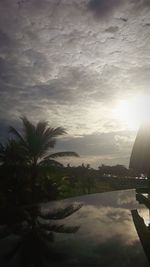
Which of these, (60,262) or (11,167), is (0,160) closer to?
(11,167)

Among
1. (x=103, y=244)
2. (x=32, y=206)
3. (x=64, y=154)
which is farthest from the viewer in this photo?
(x=64, y=154)

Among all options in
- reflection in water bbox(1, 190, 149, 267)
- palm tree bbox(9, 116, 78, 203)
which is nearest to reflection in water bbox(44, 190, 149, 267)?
reflection in water bbox(1, 190, 149, 267)

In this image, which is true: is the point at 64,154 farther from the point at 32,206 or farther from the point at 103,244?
the point at 103,244

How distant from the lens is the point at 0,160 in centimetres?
1695

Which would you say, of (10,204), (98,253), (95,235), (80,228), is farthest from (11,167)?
(98,253)

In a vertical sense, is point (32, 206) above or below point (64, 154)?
below

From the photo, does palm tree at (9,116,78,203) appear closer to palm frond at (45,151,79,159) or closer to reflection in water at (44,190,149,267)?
palm frond at (45,151,79,159)

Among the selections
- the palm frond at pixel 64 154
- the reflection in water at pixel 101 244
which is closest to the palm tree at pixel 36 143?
the palm frond at pixel 64 154

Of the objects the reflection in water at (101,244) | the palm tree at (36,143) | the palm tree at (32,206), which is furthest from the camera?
the palm tree at (36,143)

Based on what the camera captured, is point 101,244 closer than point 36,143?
Yes

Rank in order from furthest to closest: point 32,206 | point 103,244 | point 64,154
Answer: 1. point 64,154
2. point 32,206
3. point 103,244

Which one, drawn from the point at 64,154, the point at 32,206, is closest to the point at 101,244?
the point at 32,206

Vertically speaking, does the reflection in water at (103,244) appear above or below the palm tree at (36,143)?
below

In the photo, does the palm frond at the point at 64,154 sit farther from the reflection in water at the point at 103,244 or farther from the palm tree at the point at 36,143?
the reflection in water at the point at 103,244
